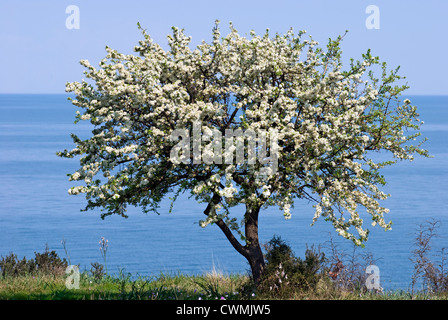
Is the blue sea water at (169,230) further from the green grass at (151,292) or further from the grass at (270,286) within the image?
the green grass at (151,292)

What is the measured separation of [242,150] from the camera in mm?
13047

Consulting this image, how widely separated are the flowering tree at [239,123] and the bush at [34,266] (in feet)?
18.9

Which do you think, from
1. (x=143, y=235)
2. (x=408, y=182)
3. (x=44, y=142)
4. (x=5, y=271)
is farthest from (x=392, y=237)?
(x=44, y=142)

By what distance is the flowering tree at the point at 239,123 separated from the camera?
13125 millimetres

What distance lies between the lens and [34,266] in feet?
64.7

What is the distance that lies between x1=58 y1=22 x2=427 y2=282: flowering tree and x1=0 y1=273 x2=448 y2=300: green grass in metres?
1.15

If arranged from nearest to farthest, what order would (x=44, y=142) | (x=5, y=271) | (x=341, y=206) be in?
1. (x=341, y=206)
2. (x=5, y=271)
3. (x=44, y=142)

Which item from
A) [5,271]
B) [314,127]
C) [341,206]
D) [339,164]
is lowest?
[5,271]

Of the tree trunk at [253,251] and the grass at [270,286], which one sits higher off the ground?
the tree trunk at [253,251]

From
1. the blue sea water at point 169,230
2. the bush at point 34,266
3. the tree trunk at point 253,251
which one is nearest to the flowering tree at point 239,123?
the tree trunk at point 253,251

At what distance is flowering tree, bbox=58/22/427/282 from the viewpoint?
13125 millimetres

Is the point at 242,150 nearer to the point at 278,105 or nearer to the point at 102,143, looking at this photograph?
the point at 278,105
